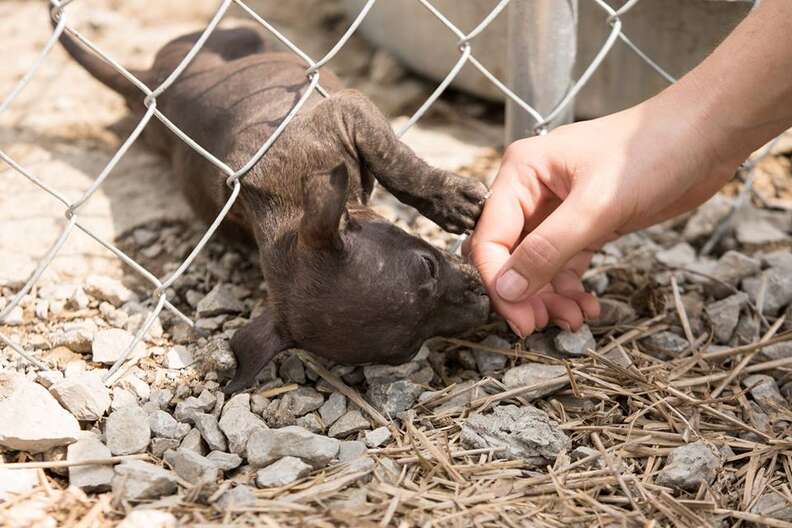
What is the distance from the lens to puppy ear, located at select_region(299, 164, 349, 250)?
2.56 m

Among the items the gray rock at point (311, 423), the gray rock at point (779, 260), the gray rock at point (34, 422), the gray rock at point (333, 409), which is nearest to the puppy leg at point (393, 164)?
the gray rock at point (333, 409)

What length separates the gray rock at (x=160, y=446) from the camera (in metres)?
2.52

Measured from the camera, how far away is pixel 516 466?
96.9 inches

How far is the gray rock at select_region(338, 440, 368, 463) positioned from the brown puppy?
37 cm

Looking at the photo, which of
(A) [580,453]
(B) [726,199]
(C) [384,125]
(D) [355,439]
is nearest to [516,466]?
(A) [580,453]

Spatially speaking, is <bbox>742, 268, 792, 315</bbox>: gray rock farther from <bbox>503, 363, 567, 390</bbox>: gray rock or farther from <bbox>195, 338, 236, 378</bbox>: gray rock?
<bbox>195, 338, 236, 378</bbox>: gray rock

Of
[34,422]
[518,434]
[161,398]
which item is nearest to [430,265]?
[518,434]

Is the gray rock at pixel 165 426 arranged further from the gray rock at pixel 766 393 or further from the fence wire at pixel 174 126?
the gray rock at pixel 766 393

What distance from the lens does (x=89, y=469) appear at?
2.41 meters

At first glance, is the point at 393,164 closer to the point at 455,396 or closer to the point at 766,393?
the point at 455,396

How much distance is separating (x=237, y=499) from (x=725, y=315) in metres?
1.78

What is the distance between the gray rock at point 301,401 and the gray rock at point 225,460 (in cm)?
29

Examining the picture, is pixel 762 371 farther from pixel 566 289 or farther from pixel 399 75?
pixel 399 75

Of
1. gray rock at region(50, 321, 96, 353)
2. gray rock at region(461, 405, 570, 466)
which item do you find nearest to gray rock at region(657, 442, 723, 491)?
gray rock at region(461, 405, 570, 466)
